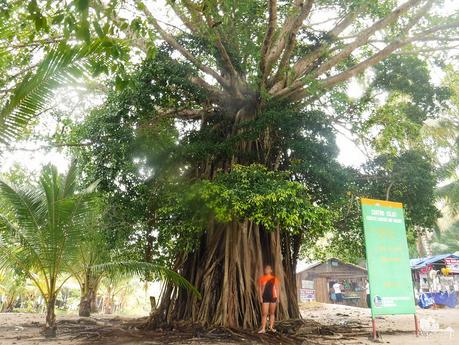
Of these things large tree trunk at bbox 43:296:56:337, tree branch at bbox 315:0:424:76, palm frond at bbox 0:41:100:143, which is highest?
tree branch at bbox 315:0:424:76

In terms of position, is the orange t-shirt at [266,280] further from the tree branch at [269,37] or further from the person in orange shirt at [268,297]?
the tree branch at [269,37]

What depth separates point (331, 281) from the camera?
19.4 meters

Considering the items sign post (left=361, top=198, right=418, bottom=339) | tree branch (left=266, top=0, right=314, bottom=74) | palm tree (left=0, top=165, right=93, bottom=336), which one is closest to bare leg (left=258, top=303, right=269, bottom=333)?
sign post (left=361, top=198, right=418, bottom=339)

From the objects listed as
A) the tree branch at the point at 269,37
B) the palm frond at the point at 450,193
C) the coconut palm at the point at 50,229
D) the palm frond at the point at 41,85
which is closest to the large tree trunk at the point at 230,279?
the coconut palm at the point at 50,229

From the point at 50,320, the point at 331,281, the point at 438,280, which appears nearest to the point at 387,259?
the point at 50,320

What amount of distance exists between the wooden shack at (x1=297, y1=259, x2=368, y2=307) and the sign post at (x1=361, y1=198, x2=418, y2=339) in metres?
12.5

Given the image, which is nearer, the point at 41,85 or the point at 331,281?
the point at 41,85

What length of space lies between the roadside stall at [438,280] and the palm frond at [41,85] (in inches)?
537

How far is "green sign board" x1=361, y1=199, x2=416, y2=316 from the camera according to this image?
603 centimetres

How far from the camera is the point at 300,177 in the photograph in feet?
25.0

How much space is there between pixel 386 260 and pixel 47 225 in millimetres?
5100

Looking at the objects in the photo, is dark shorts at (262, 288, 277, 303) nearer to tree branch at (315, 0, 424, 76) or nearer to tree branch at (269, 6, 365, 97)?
tree branch at (269, 6, 365, 97)

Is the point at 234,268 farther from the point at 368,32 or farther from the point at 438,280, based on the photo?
the point at 438,280

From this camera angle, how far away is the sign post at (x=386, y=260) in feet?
19.8
